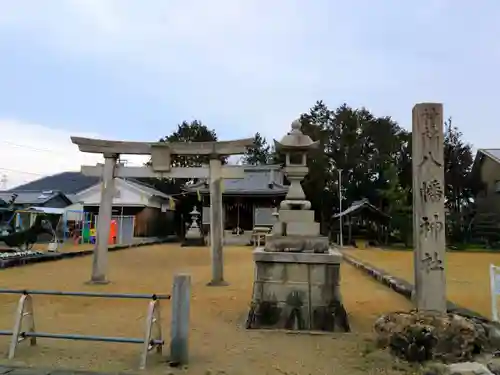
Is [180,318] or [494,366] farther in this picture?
[180,318]

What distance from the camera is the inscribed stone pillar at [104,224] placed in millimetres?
11867

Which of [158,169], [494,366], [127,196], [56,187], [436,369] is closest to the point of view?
[436,369]

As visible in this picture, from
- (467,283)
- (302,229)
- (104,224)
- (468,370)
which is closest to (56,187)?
(104,224)

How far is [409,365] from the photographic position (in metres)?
4.96

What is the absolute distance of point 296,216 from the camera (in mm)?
7398

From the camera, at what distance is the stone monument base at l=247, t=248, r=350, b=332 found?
6.77m

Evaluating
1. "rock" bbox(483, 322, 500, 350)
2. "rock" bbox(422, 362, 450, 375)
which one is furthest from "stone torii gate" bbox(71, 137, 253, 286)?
"rock" bbox(422, 362, 450, 375)

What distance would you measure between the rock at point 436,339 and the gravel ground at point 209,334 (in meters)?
0.25

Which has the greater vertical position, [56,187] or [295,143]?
[56,187]

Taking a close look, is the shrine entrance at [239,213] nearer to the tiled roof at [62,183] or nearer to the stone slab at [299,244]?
the tiled roof at [62,183]

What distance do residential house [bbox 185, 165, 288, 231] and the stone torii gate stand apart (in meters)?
18.3

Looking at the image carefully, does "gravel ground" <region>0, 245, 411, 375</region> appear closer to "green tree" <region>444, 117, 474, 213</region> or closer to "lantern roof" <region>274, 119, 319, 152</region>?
"lantern roof" <region>274, 119, 319, 152</region>

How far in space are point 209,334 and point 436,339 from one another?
121 inches

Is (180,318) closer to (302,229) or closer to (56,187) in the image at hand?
(302,229)
